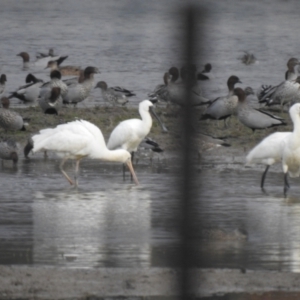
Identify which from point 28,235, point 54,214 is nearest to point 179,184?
point 28,235

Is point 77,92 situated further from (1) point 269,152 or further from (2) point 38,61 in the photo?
(2) point 38,61

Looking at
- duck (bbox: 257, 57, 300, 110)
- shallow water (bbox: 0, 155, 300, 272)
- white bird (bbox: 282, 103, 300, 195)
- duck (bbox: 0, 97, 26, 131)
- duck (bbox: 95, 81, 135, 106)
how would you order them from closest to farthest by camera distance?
1. shallow water (bbox: 0, 155, 300, 272)
2. white bird (bbox: 282, 103, 300, 195)
3. duck (bbox: 0, 97, 26, 131)
4. duck (bbox: 257, 57, 300, 110)
5. duck (bbox: 95, 81, 135, 106)

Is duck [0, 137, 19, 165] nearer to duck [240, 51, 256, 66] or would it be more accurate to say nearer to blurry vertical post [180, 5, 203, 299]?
blurry vertical post [180, 5, 203, 299]

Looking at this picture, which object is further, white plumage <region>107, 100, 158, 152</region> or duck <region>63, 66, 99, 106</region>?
duck <region>63, 66, 99, 106</region>

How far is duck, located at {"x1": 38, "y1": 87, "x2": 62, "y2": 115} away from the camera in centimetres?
1399

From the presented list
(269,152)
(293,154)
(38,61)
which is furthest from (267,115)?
(38,61)

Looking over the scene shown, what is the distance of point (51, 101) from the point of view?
1415 centimetres

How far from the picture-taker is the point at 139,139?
1114cm

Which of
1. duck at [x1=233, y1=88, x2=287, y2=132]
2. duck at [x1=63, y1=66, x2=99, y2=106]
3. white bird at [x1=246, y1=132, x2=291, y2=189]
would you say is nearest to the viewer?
white bird at [x1=246, y1=132, x2=291, y2=189]

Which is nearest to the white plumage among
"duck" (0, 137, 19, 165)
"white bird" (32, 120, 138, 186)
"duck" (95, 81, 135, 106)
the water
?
the water

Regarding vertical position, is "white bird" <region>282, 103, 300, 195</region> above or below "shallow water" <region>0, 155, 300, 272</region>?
above

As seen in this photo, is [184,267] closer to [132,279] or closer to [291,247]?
[132,279]

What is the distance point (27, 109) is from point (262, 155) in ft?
22.1

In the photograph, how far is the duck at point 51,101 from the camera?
14.0 meters
